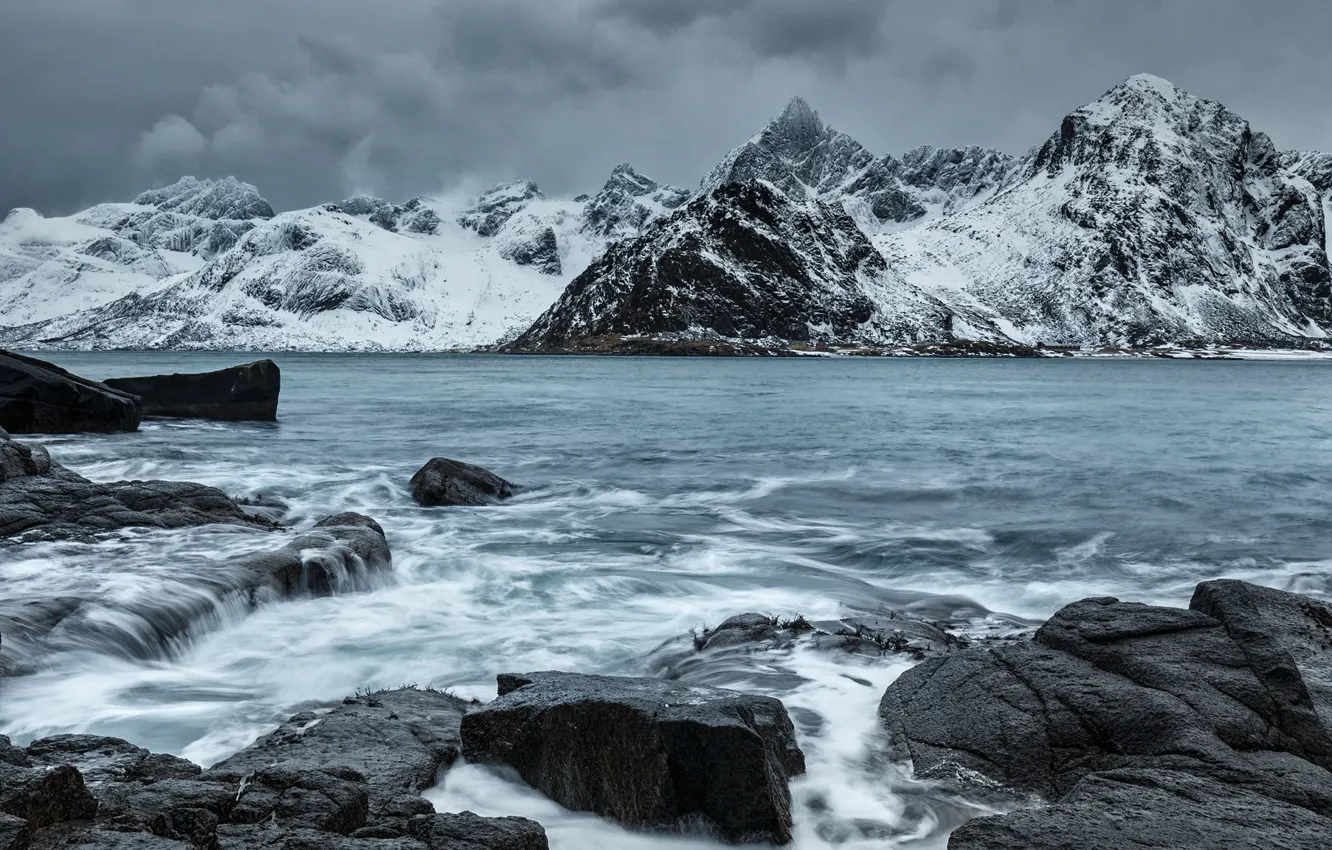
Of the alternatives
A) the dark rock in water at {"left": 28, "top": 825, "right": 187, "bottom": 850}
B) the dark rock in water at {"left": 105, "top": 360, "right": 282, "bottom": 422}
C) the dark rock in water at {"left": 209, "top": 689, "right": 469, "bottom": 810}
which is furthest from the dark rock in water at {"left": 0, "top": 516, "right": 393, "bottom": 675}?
the dark rock in water at {"left": 105, "top": 360, "right": 282, "bottom": 422}

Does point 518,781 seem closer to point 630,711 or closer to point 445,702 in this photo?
point 630,711

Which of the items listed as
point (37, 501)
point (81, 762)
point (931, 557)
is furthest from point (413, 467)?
point (81, 762)

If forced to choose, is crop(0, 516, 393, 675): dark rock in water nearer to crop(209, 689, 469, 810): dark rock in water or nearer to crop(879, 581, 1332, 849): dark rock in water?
crop(209, 689, 469, 810): dark rock in water

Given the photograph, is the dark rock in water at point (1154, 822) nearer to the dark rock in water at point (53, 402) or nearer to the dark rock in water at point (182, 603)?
the dark rock in water at point (182, 603)

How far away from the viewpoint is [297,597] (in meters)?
11.4

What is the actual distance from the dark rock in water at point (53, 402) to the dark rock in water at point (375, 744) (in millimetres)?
24197

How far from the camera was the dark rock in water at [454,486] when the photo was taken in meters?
19.0

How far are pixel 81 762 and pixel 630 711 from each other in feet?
12.1

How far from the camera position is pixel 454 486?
1928 centimetres

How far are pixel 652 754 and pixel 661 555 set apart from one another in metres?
10.0

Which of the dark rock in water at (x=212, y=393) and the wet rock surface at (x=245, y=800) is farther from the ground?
the dark rock in water at (x=212, y=393)

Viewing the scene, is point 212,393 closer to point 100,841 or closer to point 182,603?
point 182,603

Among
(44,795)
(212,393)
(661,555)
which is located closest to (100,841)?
(44,795)

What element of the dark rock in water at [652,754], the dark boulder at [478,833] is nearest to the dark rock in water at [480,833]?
the dark boulder at [478,833]
